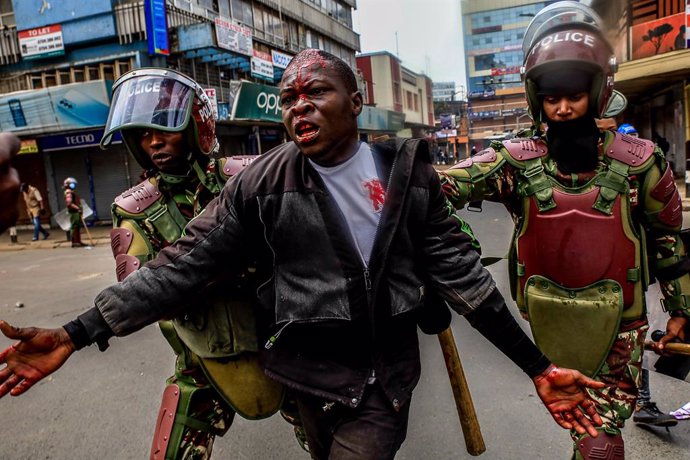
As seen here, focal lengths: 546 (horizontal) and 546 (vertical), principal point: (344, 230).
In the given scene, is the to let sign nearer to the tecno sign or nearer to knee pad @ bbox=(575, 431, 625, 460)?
the tecno sign

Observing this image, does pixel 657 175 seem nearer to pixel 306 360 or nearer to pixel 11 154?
pixel 306 360

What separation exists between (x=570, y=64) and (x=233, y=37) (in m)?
16.2

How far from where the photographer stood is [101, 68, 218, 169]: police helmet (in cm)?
261

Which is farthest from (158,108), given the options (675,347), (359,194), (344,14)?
(344,14)

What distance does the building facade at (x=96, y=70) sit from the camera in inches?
620

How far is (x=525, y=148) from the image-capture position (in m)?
2.49

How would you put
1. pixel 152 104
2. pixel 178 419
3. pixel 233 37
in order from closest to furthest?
pixel 178 419
pixel 152 104
pixel 233 37

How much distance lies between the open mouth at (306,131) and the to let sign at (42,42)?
17913 millimetres

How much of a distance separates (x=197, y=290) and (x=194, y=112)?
1212 millimetres

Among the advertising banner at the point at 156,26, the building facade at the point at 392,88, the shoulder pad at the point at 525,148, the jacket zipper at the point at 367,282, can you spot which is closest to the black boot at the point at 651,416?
the shoulder pad at the point at 525,148

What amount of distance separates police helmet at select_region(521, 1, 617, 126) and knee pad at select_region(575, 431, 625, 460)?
4.45 ft

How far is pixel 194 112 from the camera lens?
8.96ft

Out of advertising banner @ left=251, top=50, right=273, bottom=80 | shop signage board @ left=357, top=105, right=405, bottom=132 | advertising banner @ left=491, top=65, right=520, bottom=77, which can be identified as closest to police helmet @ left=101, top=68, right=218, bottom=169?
advertising banner @ left=251, top=50, right=273, bottom=80

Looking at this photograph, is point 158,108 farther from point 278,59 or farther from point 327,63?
point 278,59
